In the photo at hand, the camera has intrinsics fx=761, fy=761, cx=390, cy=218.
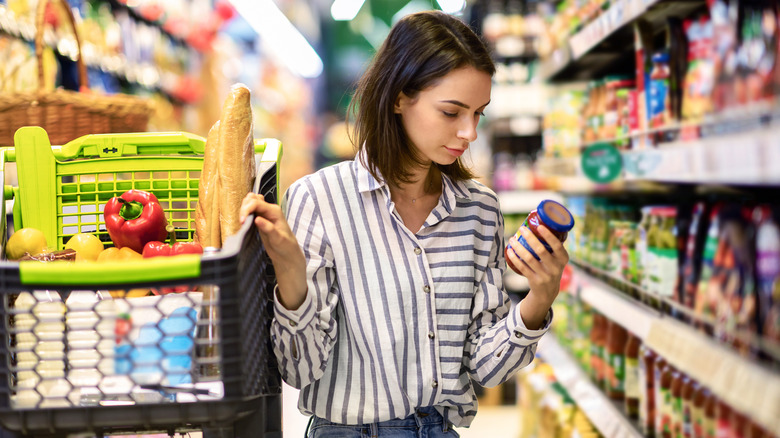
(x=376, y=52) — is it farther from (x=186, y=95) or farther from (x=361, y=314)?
(x=186, y=95)

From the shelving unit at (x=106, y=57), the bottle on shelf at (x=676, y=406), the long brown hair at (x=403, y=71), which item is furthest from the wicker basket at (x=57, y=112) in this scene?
the bottle on shelf at (x=676, y=406)

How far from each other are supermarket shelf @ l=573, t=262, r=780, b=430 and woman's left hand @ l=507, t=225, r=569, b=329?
312 mm

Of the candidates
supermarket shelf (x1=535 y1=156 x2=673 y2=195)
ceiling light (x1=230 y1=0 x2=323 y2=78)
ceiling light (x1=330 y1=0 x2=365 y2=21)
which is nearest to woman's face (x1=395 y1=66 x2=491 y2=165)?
supermarket shelf (x1=535 y1=156 x2=673 y2=195)

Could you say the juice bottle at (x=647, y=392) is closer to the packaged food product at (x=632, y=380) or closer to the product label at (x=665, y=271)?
the packaged food product at (x=632, y=380)

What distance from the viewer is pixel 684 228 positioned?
191 centimetres

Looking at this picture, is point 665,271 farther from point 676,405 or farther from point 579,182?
point 579,182

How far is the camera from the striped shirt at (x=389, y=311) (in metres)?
1.56

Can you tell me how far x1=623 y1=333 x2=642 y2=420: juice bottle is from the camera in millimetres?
2371

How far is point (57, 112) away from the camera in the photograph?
6.51ft

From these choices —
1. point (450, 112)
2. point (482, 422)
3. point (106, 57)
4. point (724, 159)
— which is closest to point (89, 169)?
point (450, 112)

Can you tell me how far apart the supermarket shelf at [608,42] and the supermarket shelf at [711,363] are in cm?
79

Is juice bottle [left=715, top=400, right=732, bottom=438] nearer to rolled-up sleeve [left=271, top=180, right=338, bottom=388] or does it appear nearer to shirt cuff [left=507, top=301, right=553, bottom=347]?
shirt cuff [left=507, top=301, right=553, bottom=347]

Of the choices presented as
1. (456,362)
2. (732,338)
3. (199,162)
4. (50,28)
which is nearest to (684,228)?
(732,338)

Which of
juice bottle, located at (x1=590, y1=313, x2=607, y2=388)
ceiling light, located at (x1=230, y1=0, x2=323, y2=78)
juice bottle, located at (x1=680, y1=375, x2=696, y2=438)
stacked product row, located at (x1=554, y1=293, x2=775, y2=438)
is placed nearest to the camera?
stacked product row, located at (x1=554, y1=293, x2=775, y2=438)
